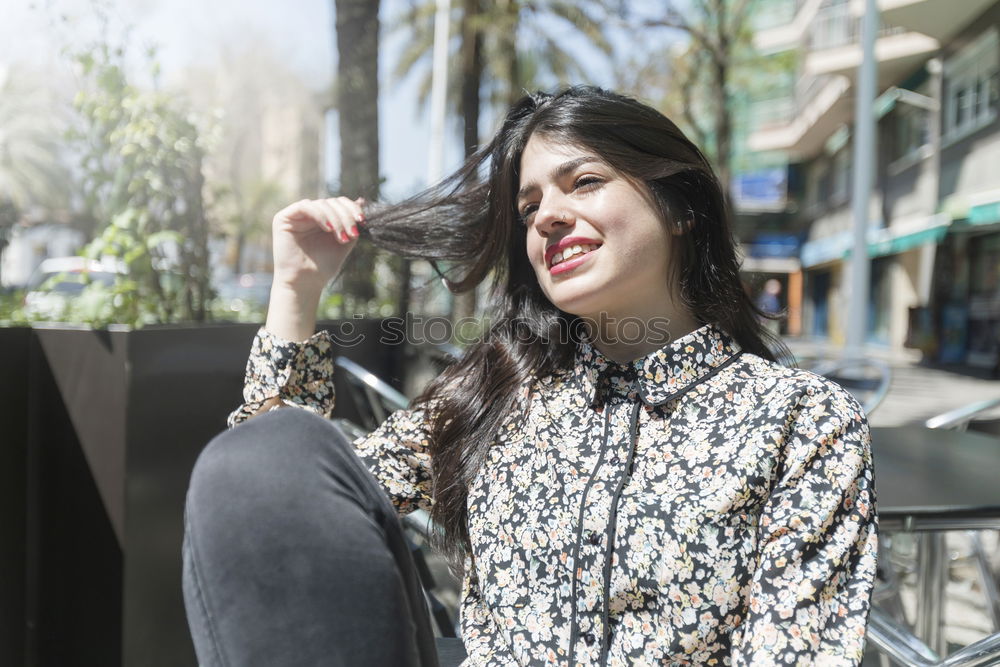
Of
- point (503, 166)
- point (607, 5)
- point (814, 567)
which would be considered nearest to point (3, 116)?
point (503, 166)

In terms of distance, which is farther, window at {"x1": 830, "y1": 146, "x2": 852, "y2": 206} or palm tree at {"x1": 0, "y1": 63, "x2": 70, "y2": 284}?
window at {"x1": 830, "y1": 146, "x2": 852, "y2": 206}

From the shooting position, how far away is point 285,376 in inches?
65.5

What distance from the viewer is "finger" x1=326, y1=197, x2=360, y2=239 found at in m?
1.79

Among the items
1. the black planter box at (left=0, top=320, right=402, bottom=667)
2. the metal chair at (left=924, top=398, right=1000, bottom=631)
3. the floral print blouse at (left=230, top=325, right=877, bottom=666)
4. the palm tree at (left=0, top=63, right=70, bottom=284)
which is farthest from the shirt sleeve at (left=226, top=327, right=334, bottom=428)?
the metal chair at (left=924, top=398, right=1000, bottom=631)

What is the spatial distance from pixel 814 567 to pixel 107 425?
190cm

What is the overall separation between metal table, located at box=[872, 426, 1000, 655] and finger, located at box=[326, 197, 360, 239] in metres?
1.37

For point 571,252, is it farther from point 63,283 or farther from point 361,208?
point 63,283

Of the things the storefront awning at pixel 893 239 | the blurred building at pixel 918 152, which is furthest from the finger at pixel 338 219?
the blurred building at pixel 918 152

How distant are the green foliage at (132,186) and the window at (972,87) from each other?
1435 centimetres

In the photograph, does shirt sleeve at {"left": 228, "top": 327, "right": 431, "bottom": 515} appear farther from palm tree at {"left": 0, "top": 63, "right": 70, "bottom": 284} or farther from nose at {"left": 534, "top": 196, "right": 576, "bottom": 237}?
palm tree at {"left": 0, "top": 63, "right": 70, "bottom": 284}

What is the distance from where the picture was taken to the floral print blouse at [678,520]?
1145 millimetres

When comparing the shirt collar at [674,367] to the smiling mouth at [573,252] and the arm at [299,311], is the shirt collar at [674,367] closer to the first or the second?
the smiling mouth at [573,252]

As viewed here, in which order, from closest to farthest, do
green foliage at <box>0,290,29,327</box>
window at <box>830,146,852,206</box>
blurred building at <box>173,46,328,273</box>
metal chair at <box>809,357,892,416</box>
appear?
green foliage at <box>0,290,29,327</box>
blurred building at <box>173,46,328,273</box>
metal chair at <box>809,357,892,416</box>
window at <box>830,146,852,206</box>

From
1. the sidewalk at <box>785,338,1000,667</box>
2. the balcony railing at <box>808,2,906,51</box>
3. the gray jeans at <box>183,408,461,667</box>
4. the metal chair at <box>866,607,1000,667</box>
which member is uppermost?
the balcony railing at <box>808,2,906,51</box>
